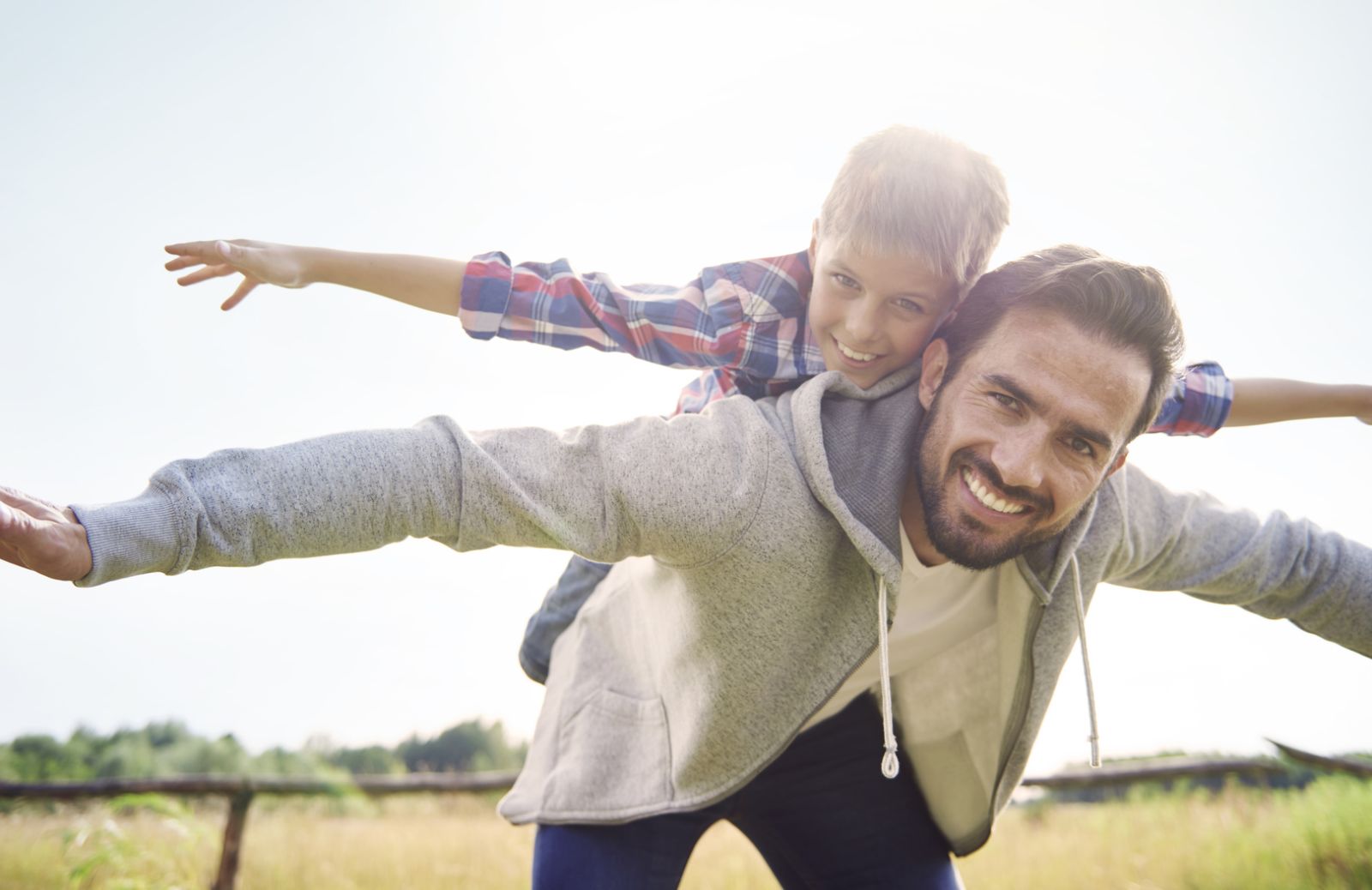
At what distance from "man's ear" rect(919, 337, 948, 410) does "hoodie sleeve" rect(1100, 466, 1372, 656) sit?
1.87ft

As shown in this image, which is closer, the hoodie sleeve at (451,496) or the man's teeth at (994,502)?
the hoodie sleeve at (451,496)

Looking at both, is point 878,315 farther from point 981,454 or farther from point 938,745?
point 938,745

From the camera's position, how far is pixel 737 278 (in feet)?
9.21

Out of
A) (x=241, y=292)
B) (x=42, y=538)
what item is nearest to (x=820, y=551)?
(x=42, y=538)

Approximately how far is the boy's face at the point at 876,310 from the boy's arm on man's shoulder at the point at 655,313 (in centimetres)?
18

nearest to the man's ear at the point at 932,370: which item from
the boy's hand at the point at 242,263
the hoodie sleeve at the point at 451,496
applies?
the hoodie sleeve at the point at 451,496

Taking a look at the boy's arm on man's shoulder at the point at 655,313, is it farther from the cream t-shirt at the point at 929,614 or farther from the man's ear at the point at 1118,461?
the man's ear at the point at 1118,461

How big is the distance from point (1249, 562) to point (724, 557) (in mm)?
1561

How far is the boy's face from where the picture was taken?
2484 millimetres

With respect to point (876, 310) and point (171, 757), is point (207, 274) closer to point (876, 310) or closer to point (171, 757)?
point (876, 310)

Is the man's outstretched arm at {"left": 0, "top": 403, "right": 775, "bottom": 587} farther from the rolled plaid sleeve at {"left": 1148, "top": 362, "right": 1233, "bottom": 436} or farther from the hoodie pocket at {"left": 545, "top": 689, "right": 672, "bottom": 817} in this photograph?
the rolled plaid sleeve at {"left": 1148, "top": 362, "right": 1233, "bottom": 436}

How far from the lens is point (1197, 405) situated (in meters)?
2.65

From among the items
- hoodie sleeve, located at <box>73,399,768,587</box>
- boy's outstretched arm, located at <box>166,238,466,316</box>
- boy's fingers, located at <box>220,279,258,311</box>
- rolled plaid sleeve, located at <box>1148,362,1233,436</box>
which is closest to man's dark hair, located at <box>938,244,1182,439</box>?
rolled plaid sleeve, located at <box>1148,362,1233,436</box>

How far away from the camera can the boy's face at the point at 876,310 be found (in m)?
2.48
